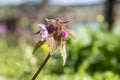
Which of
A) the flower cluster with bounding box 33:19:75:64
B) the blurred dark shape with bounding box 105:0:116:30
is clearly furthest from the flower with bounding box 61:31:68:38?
the blurred dark shape with bounding box 105:0:116:30

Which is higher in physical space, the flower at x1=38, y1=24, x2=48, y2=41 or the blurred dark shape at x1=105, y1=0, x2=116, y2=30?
the flower at x1=38, y1=24, x2=48, y2=41

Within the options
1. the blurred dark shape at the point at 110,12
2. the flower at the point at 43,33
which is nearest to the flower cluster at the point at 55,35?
the flower at the point at 43,33

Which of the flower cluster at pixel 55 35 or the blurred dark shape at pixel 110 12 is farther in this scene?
the blurred dark shape at pixel 110 12

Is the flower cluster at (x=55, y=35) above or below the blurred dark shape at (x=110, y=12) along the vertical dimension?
above

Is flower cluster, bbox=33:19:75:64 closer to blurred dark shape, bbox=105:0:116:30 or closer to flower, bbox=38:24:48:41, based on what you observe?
flower, bbox=38:24:48:41

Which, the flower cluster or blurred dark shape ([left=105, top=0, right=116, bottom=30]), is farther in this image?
blurred dark shape ([left=105, top=0, right=116, bottom=30])

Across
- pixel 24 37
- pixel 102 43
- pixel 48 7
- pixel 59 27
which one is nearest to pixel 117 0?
pixel 48 7

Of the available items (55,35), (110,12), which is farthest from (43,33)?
(110,12)

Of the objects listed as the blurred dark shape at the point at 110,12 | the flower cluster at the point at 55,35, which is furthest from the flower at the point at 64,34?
the blurred dark shape at the point at 110,12

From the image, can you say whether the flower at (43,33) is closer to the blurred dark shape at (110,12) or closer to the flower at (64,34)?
the flower at (64,34)

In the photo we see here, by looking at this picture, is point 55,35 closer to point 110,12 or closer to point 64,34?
point 64,34

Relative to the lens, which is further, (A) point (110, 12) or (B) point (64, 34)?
(A) point (110, 12)
